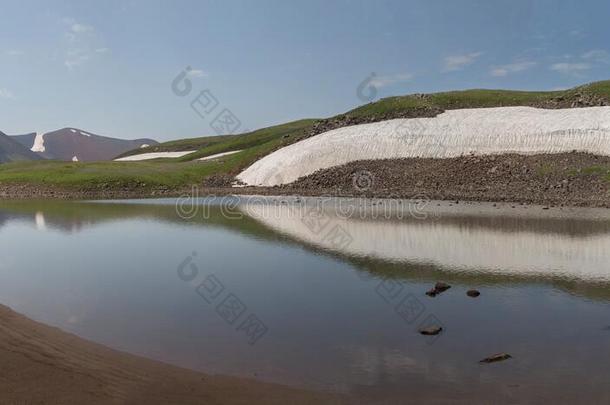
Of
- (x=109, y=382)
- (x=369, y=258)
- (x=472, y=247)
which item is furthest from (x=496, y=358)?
(x=472, y=247)

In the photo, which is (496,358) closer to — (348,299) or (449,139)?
(348,299)

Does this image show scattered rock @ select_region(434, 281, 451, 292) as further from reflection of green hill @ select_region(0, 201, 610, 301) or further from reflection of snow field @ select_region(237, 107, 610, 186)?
reflection of snow field @ select_region(237, 107, 610, 186)

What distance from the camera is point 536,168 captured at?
56.5 m

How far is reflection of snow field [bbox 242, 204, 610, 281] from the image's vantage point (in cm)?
2177

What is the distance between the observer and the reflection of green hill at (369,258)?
19.4m

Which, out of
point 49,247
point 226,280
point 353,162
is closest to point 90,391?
point 226,280

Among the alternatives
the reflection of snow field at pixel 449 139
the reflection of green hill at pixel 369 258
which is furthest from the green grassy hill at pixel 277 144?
the reflection of green hill at pixel 369 258

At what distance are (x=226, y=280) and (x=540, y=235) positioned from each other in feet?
63.6

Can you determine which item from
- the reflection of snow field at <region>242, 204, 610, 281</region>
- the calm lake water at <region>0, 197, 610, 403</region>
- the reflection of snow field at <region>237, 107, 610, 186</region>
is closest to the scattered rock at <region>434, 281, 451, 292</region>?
the calm lake water at <region>0, 197, 610, 403</region>

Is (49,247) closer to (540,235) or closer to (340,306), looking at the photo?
(340,306)

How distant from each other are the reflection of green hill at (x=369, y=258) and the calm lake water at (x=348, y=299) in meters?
0.15

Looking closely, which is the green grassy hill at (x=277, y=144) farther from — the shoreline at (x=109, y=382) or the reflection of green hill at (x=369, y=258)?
the shoreline at (x=109, y=382)

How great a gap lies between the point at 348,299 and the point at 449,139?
5449cm

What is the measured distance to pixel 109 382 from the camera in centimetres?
1045
